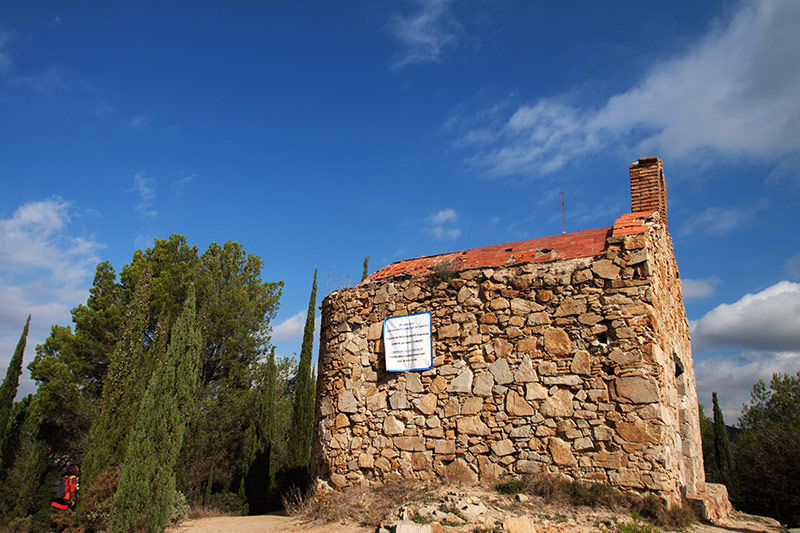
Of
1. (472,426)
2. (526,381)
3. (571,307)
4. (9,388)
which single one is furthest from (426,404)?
(9,388)

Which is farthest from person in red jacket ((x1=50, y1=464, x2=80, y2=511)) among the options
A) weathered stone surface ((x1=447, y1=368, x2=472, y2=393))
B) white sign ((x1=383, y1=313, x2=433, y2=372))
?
weathered stone surface ((x1=447, y1=368, x2=472, y2=393))

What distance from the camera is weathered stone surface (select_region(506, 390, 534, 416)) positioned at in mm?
7148

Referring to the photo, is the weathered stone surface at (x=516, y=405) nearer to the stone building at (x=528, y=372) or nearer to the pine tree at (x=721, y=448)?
the stone building at (x=528, y=372)

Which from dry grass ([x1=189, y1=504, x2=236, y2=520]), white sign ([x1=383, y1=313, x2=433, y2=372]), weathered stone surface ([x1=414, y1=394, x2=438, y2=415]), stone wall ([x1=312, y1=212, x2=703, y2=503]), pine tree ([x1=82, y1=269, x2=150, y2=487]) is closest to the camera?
stone wall ([x1=312, y1=212, x2=703, y2=503])

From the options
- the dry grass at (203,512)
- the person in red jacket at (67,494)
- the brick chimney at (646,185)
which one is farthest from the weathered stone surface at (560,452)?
the person in red jacket at (67,494)

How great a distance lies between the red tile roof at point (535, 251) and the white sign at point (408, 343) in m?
0.85

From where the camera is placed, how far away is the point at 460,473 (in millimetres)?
7371

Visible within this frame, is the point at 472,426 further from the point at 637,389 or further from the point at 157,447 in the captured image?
the point at 157,447

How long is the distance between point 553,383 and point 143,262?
54.1ft

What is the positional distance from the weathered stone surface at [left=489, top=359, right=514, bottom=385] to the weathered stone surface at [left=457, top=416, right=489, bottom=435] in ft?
2.14

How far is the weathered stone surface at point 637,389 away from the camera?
6477 mm

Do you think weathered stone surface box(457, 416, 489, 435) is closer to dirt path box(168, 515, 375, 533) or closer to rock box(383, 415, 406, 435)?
rock box(383, 415, 406, 435)

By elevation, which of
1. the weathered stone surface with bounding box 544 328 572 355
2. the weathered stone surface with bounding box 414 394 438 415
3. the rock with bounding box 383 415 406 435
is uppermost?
the weathered stone surface with bounding box 544 328 572 355

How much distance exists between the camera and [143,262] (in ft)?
61.3
